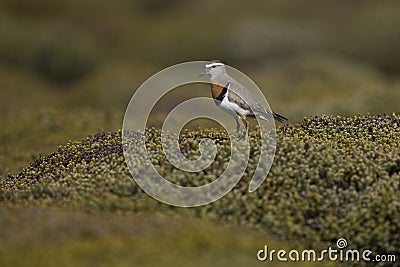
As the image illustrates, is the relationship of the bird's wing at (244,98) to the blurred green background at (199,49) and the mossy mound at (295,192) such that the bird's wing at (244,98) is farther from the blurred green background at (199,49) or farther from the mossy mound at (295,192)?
the blurred green background at (199,49)

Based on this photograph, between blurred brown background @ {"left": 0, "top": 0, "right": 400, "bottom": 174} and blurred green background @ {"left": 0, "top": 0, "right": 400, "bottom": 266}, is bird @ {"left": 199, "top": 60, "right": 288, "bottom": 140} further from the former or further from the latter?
blurred brown background @ {"left": 0, "top": 0, "right": 400, "bottom": 174}

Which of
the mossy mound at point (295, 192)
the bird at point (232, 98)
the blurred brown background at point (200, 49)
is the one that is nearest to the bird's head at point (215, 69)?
the bird at point (232, 98)

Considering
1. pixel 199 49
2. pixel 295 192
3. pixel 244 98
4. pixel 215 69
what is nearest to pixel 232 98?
pixel 244 98

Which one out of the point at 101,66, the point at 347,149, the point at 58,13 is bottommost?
the point at 347,149

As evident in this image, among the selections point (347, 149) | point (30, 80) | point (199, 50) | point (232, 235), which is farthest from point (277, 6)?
point (232, 235)

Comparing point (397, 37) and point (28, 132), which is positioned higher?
point (397, 37)

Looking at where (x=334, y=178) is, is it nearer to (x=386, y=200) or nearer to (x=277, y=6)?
(x=386, y=200)
